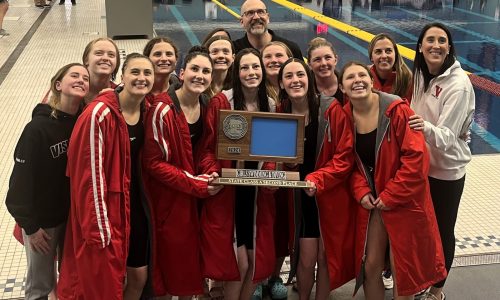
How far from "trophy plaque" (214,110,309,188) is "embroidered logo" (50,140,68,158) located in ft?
2.08

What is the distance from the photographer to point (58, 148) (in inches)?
80.2

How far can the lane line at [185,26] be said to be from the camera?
29.7ft

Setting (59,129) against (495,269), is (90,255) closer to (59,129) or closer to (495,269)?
(59,129)

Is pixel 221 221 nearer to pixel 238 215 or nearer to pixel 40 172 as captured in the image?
pixel 238 215

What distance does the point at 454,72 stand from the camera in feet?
7.63

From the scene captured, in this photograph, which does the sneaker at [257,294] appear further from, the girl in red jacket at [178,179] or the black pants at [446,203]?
the black pants at [446,203]

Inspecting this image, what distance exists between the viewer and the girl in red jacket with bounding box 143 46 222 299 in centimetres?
211

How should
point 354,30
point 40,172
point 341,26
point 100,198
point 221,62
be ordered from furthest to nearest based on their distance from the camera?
1. point 341,26
2. point 354,30
3. point 221,62
4. point 40,172
5. point 100,198

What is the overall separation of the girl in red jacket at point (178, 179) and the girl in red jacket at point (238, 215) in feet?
0.19

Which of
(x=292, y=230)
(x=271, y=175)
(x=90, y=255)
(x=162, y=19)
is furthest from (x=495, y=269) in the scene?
(x=162, y=19)

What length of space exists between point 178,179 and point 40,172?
1.82 feet

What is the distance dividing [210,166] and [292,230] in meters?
0.53

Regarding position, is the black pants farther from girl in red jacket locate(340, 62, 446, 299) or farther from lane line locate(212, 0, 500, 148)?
lane line locate(212, 0, 500, 148)

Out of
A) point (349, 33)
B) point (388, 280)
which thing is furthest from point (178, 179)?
point (349, 33)
